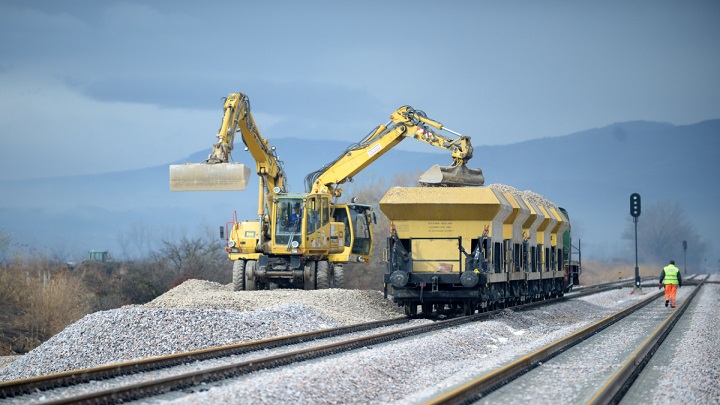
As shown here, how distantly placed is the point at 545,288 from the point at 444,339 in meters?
16.8

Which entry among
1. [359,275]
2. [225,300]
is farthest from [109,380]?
[359,275]

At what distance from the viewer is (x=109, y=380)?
11.7 meters

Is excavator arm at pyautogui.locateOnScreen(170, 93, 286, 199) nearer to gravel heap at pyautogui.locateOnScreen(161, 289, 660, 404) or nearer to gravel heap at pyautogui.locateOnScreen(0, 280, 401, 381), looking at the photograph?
gravel heap at pyautogui.locateOnScreen(0, 280, 401, 381)

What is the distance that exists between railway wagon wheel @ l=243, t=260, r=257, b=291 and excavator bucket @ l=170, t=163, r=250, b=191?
6562 mm

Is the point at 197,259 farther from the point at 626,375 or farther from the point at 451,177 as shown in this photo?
the point at 626,375

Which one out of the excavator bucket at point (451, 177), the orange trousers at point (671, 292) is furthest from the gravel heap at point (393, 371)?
the orange trousers at point (671, 292)

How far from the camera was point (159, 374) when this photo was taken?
12.3m

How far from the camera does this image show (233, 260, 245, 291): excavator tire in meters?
31.1

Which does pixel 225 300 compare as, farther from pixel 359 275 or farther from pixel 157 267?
pixel 359 275

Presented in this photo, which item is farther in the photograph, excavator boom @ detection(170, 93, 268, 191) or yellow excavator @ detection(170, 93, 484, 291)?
yellow excavator @ detection(170, 93, 484, 291)

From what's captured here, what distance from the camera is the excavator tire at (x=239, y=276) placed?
31.1 m

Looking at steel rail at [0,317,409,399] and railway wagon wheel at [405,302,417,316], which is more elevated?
railway wagon wheel at [405,302,417,316]

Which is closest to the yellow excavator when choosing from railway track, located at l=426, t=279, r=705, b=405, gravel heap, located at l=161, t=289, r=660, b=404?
gravel heap, located at l=161, t=289, r=660, b=404

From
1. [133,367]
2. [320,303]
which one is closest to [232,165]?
[320,303]
